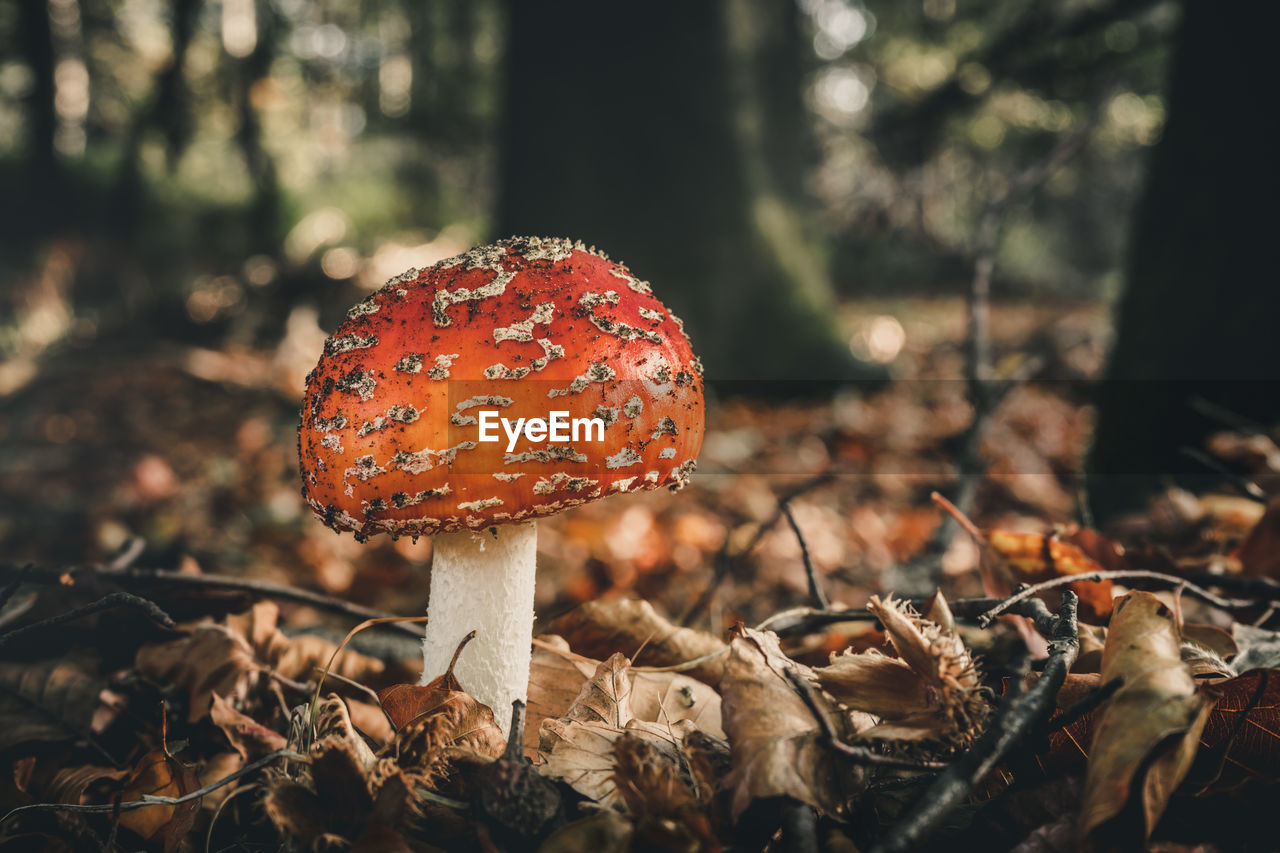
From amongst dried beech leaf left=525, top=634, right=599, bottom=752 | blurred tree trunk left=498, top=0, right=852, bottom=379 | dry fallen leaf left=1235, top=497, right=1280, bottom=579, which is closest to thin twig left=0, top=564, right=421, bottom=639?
dried beech leaf left=525, top=634, right=599, bottom=752

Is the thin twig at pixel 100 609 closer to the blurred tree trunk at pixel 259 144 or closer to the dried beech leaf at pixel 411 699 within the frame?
the dried beech leaf at pixel 411 699

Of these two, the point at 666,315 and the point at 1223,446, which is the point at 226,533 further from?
the point at 1223,446

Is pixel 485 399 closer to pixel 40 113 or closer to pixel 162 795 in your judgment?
pixel 162 795

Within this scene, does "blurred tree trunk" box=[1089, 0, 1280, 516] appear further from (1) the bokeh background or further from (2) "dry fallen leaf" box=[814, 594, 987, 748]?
(2) "dry fallen leaf" box=[814, 594, 987, 748]

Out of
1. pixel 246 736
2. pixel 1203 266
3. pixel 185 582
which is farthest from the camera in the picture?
pixel 1203 266

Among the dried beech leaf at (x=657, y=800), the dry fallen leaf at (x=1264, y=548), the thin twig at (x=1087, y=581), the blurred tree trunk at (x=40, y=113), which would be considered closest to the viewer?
the dried beech leaf at (x=657, y=800)

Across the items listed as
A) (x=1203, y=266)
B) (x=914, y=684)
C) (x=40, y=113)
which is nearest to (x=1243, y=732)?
(x=914, y=684)

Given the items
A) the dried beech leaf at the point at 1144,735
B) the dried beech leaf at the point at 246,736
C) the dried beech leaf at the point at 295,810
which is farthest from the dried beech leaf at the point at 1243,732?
the dried beech leaf at the point at 246,736
